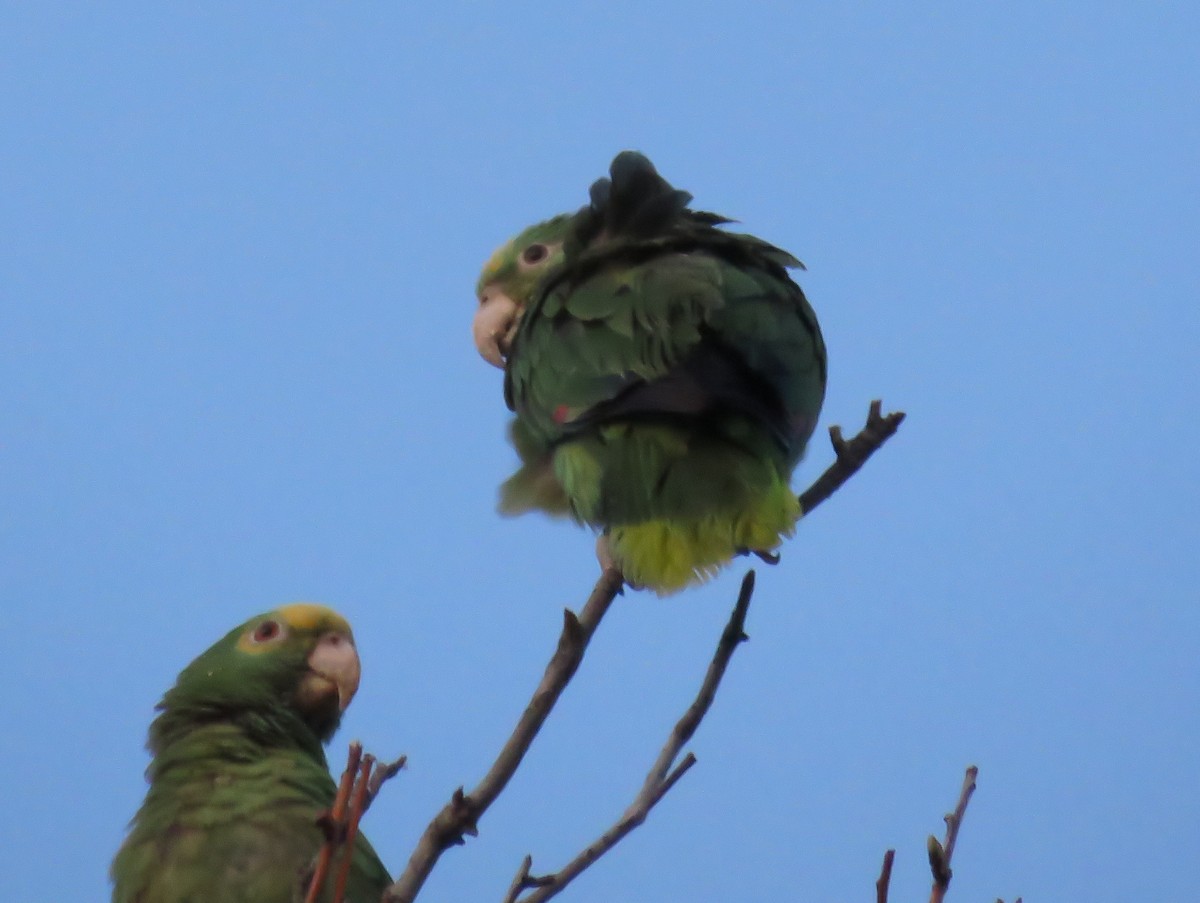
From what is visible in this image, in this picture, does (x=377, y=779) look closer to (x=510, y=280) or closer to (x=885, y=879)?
(x=885, y=879)

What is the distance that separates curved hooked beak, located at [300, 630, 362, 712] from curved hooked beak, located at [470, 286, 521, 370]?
0.58 m

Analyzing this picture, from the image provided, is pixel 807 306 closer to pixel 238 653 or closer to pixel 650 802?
pixel 650 802

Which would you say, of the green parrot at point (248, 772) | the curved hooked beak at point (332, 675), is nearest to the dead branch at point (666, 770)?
the green parrot at point (248, 772)

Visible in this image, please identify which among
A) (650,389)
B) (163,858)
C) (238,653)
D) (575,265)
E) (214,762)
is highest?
(575,265)

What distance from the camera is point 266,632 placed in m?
2.32

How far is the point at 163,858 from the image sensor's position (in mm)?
1960

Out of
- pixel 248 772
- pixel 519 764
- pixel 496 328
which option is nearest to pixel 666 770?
pixel 519 764

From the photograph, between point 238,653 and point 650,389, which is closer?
point 650,389

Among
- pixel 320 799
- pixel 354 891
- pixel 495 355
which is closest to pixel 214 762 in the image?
pixel 320 799

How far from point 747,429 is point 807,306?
0.29 metres

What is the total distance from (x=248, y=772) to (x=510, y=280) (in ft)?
3.25

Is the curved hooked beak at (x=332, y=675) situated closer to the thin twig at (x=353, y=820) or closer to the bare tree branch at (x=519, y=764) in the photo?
the bare tree branch at (x=519, y=764)

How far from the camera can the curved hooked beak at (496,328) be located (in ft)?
7.97

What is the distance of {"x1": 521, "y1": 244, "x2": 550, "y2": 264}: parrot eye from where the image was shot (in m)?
2.51
